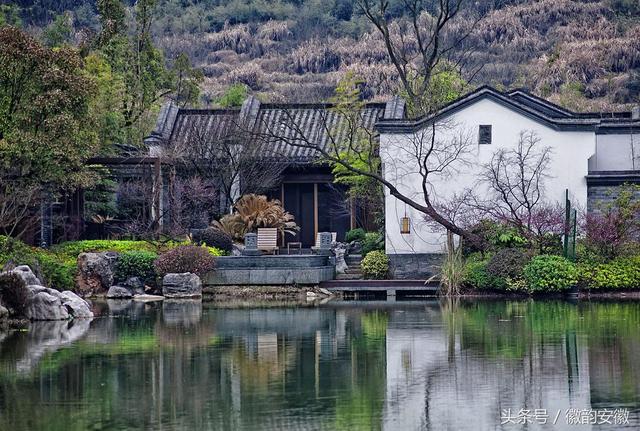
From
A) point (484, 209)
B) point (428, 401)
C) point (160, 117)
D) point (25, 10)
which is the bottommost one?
point (428, 401)

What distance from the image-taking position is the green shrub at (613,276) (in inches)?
1132

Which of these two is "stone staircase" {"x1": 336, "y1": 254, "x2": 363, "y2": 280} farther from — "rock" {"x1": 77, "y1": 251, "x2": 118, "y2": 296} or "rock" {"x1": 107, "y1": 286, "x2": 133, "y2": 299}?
"rock" {"x1": 77, "y1": 251, "x2": 118, "y2": 296}

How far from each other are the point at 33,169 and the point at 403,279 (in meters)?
10.2

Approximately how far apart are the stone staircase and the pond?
7.27 m

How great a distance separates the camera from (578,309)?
2506cm

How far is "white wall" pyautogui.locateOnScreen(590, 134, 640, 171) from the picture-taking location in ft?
116

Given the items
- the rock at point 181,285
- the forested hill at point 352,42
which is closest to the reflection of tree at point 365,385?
the rock at point 181,285

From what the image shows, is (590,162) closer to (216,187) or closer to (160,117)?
(216,187)

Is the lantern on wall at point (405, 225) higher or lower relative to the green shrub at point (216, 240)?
higher

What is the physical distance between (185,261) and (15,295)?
7250 mm

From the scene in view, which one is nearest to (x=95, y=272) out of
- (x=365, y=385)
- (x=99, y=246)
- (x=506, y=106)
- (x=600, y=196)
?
(x=99, y=246)

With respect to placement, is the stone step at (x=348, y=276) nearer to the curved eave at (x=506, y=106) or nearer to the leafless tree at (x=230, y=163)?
the curved eave at (x=506, y=106)

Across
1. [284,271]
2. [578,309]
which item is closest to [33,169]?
[284,271]

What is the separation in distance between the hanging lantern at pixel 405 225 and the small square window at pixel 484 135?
298 cm
